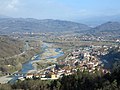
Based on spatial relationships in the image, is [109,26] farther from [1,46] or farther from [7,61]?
[7,61]

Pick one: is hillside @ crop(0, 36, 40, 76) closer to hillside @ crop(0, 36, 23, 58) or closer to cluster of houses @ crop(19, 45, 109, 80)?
hillside @ crop(0, 36, 23, 58)

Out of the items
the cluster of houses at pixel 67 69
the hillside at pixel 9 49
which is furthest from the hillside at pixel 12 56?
the cluster of houses at pixel 67 69

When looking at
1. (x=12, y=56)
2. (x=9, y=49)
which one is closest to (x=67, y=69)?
(x=12, y=56)

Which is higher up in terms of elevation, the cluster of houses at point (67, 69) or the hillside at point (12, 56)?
the cluster of houses at point (67, 69)

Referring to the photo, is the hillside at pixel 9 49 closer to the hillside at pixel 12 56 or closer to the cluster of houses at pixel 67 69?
the hillside at pixel 12 56

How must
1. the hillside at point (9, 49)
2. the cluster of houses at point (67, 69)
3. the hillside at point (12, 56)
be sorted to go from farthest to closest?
the hillside at point (9, 49)
the hillside at point (12, 56)
the cluster of houses at point (67, 69)

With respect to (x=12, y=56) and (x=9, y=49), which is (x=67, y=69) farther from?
(x=9, y=49)

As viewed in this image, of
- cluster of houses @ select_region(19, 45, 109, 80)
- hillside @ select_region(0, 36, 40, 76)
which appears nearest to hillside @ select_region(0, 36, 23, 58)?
hillside @ select_region(0, 36, 40, 76)

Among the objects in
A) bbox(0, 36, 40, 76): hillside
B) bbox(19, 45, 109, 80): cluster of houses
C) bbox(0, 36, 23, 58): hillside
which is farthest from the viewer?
bbox(0, 36, 23, 58): hillside

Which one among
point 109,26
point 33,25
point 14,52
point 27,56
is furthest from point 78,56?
point 33,25

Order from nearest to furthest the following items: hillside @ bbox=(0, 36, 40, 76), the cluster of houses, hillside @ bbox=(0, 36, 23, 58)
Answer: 1. the cluster of houses
2. hillside @ bbox=(0, 36, 40, 76)
3. hillside @ bbox=(0, 36, 23, 58)

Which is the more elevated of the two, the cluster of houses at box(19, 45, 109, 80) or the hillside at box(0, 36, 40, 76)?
the cluster of houses at box(19, 45, 109, 80)
